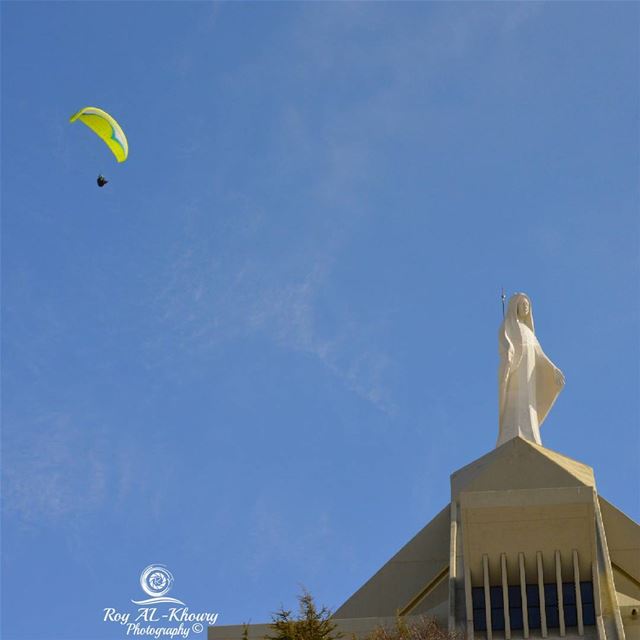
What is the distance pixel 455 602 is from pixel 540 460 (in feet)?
14.6

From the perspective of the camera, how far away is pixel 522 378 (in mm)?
43000

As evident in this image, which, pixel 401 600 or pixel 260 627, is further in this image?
pixel 401 600

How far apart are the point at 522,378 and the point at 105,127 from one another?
12.4 meters

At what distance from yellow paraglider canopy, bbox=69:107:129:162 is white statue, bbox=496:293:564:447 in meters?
11.1

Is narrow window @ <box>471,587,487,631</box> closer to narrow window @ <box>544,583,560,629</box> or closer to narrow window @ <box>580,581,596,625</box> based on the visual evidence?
narrow window @ <box>544,583,560,629</box>

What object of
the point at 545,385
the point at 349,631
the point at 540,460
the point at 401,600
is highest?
the point at 545,385

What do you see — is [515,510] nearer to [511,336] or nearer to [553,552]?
[553,552]

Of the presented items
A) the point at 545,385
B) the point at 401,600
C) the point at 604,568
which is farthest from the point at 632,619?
the point at 545,385

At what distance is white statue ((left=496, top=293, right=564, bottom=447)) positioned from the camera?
42.2 meters

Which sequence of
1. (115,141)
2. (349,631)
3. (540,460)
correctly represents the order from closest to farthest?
1. (349,631)
2. (540,460)
3. (115,141)

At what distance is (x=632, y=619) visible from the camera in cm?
3597

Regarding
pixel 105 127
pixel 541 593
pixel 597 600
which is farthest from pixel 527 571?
pixel 105 127

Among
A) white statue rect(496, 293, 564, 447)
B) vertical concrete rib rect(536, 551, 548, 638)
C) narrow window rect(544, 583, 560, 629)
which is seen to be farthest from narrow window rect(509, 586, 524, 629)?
white statue rect(496, 293, 564, 447)

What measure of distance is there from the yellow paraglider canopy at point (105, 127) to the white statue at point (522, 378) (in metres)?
11.1
